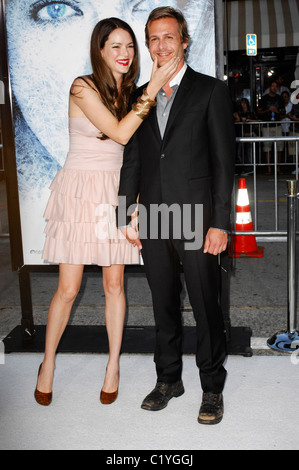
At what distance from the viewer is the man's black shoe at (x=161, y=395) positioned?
3332mm

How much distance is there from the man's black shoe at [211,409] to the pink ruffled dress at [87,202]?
0.85 meters

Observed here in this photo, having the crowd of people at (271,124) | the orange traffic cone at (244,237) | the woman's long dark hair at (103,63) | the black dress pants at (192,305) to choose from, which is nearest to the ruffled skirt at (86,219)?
the black dress pants at (192,305)

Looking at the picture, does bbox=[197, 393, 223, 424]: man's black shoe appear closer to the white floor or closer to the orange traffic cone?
the white floor

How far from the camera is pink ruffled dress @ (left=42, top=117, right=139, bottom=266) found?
11.0 ft

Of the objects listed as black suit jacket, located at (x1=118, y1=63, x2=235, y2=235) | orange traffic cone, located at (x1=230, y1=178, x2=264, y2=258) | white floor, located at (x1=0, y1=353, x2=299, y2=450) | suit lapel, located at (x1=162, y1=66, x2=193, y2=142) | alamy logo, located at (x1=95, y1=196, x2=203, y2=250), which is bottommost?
white floor, located at (x1=0, y1=353, x2=299, y2=450)

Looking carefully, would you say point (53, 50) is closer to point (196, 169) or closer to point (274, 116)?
point (196, 169)

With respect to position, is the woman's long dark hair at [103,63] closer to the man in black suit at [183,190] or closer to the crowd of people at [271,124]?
the man in black suit at [183,190]

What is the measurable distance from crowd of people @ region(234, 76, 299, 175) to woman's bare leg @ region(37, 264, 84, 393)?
12.5 metres

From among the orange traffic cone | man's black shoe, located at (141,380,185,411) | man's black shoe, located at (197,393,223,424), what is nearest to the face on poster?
man's black shoe, located at (141,380,185,411)

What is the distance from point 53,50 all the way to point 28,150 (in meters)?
0.67

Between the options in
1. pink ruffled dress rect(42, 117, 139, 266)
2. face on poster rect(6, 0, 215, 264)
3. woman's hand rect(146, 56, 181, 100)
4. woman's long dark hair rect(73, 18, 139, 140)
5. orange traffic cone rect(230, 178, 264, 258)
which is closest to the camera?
woman's hand rect(146, 56, 181, 100)

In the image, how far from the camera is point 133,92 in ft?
10.7

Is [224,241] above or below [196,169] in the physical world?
below

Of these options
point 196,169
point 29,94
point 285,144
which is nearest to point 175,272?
point 196,169
